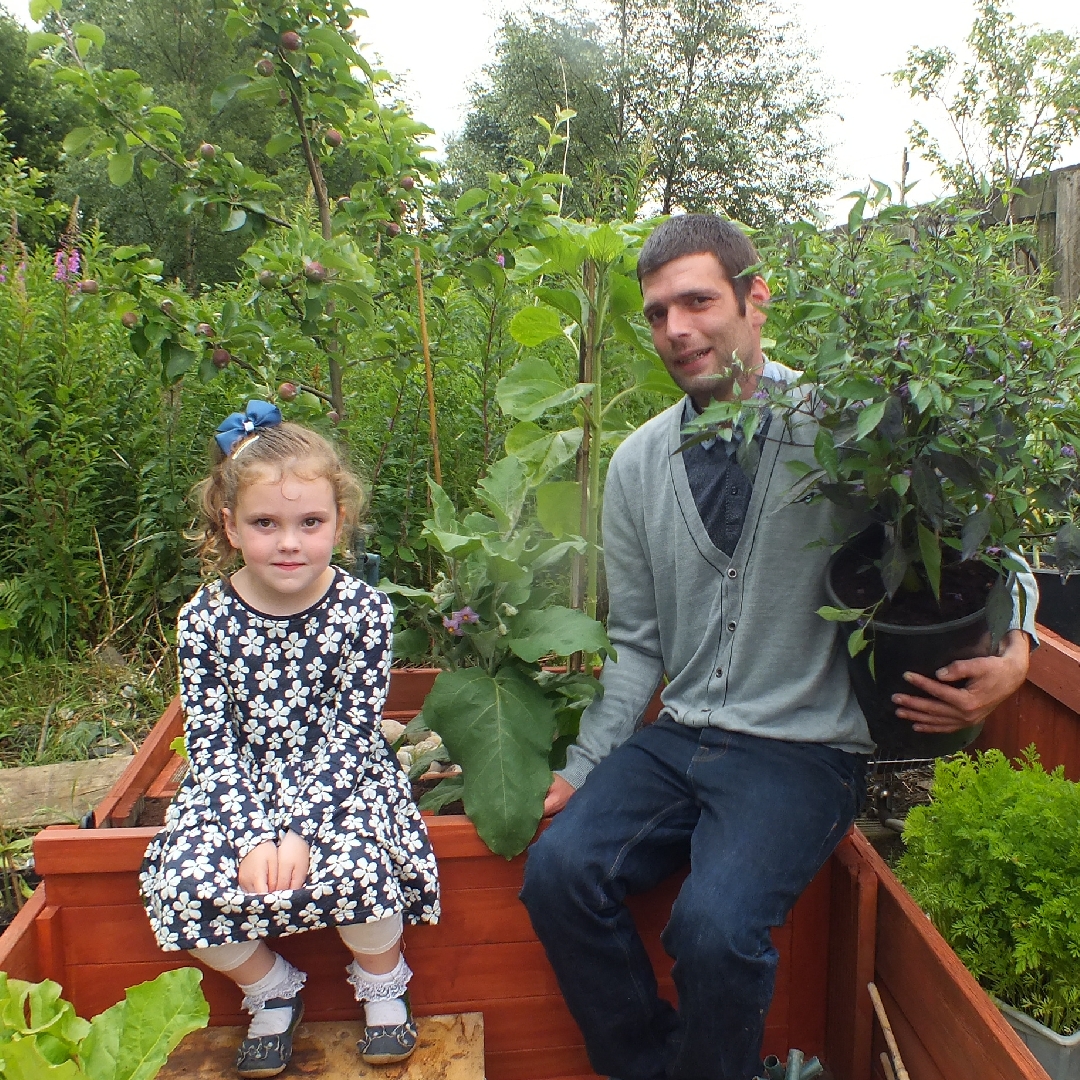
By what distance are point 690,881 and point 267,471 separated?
1.03 meters

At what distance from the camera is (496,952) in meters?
1.71

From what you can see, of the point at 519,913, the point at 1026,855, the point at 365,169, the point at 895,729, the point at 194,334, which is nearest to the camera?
the point at 1026,855

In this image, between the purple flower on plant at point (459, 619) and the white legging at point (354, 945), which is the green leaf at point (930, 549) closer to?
the purple flower on plant at point (459, 619)

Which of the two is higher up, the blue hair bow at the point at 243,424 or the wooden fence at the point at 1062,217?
the wooden fence at the point at 1062,217

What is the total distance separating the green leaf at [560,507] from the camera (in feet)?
7.06

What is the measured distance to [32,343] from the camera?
3029mm

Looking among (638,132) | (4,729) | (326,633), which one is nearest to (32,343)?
(4,729)

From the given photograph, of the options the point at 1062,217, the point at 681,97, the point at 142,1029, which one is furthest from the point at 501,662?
the point at 681,97

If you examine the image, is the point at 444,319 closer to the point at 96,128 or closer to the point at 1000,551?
the point at 96,128

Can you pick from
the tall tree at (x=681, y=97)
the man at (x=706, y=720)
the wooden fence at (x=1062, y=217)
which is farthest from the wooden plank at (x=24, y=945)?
the tall tree at (x=681, y=97)

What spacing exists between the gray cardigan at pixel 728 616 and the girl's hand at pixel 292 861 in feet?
1.77

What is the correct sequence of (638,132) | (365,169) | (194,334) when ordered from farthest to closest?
(638,132) → (365,169) → (194,334)

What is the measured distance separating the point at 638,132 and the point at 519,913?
1530cm

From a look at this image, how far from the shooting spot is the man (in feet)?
4.82
